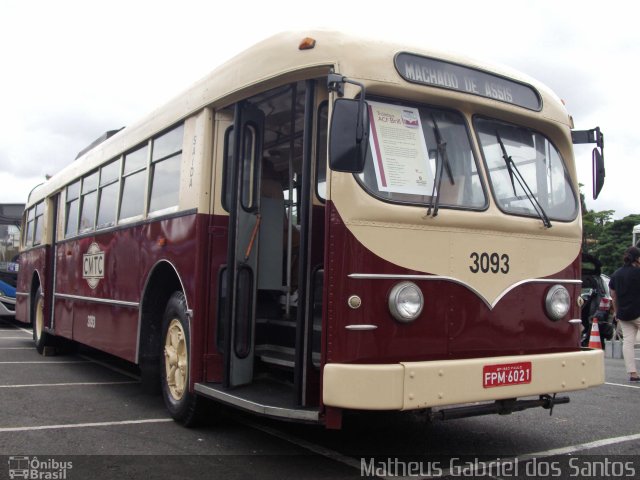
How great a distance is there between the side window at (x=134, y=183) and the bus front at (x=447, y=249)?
3.17 metres

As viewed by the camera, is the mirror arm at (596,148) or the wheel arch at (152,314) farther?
the wheel arch at (152,314)

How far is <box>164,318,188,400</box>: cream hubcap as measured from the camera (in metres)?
5.82

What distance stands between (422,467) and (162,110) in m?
4.01

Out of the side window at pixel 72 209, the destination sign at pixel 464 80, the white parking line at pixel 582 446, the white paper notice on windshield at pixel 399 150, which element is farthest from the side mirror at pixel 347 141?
the side window at pixel 72 209

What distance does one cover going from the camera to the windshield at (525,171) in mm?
4934

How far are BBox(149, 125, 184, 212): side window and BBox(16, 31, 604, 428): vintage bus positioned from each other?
0.03 m

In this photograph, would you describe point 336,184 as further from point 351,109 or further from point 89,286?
point 89,286

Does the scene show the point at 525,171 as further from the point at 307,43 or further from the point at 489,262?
the point at 307,43

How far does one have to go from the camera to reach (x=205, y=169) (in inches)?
218

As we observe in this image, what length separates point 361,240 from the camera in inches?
168

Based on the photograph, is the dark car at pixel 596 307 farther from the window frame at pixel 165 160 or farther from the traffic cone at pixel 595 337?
the window frame at pixel 165 160

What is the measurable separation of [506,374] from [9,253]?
53.7 feet

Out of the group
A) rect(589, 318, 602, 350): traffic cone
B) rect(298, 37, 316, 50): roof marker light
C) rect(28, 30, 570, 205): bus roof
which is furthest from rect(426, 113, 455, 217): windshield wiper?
rect(589, 318, 602, 350): traffic cone

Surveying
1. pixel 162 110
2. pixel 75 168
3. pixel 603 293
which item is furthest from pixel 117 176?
pixel 603 293
